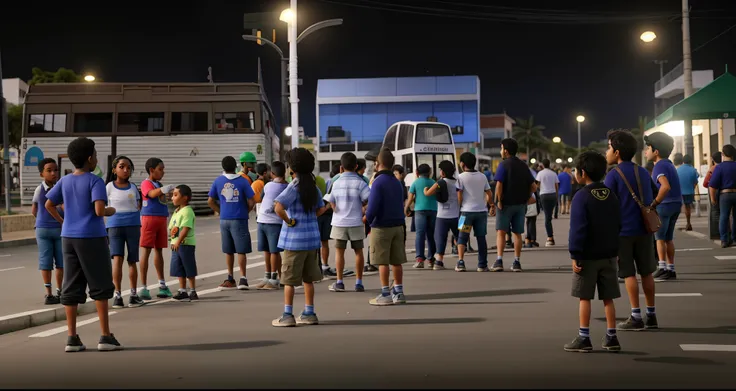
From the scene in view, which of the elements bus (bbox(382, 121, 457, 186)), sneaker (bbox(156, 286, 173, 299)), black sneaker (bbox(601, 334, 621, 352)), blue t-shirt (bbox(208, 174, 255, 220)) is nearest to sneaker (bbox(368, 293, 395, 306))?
blue t-shirt (bbox(208, 174, 255, 220))

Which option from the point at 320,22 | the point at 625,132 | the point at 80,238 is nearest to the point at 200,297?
the point at 80,238

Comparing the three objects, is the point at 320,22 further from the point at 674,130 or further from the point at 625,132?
the point at 625,132

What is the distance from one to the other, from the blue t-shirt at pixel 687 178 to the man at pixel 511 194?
24.1ft

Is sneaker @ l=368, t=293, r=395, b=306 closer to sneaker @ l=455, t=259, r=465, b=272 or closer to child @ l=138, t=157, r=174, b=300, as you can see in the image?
child @ l=138, t=157, r=174, b=300

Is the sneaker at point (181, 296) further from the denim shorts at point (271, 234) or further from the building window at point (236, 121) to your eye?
the building window at point (236, 121)

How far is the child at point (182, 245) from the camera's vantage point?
11.4 m

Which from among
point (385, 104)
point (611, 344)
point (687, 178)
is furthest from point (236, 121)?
point (385, 104)

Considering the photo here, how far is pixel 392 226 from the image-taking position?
35.8 feet

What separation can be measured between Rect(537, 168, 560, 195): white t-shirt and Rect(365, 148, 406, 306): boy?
9191 millimetres

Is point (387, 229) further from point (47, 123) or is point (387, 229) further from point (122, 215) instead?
point (47, 123)

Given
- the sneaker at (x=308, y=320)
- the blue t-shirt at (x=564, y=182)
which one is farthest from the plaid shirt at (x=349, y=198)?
the blue t-shirt at (x=564, y=182)

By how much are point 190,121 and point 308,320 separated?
26.1 m

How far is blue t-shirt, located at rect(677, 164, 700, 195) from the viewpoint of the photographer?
66.1 ft

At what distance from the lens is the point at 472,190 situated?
47.4 feet
